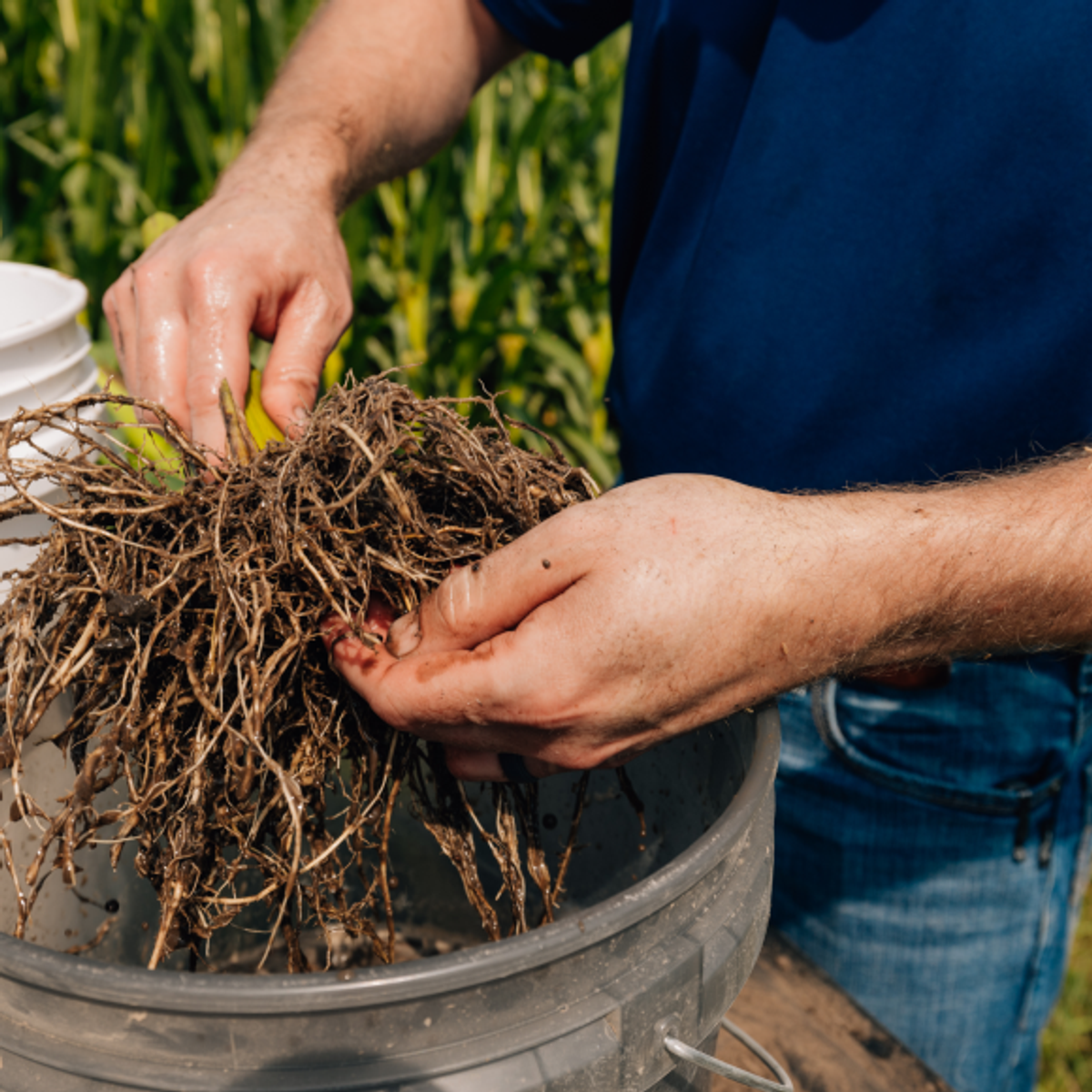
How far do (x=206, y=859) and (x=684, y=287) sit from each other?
855mm

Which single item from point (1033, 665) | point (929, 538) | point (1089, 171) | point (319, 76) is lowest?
point (1033, 665)

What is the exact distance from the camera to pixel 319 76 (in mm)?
1323

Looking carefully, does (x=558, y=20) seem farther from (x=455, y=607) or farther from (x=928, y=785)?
(x=928, y=785)

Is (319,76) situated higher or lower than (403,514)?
higher

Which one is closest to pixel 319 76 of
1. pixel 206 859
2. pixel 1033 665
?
pixel 206 859

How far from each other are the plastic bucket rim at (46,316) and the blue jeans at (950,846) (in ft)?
3.15

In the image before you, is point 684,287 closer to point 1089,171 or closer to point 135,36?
point 1089,171

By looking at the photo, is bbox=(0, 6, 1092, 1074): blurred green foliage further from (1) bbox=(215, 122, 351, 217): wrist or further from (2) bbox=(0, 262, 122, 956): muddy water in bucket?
(2) bbox=(0, 262, 122, 956): muddy water in bucket

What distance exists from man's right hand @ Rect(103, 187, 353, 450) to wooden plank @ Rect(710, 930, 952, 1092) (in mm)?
743

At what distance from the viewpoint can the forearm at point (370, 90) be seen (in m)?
1.22

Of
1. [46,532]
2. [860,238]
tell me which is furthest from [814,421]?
[46,532]

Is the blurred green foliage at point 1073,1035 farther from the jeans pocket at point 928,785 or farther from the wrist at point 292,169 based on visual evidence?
the wrist at point 292,169

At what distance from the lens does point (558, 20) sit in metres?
1.37

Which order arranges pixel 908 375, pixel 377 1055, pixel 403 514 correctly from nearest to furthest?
pixel 377 1055
pixel 403 514
pixel 908 375
